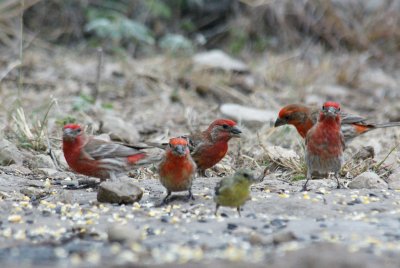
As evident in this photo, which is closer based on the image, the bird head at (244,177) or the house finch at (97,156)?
the bird head at (244,177)

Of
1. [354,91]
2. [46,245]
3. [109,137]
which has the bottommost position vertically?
[46,245]

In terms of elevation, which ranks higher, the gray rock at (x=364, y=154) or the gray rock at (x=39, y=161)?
the gray rock at (x=364, y=154)

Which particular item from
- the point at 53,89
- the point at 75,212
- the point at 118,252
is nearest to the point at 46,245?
the point at 118,252

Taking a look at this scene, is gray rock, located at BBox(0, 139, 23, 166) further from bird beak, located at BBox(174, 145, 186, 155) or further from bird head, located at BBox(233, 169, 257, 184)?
bird head, located at BBox(233, 169, 257, 184)

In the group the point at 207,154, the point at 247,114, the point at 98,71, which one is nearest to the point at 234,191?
the point at 207,154

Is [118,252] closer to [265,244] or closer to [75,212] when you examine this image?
[265,244]

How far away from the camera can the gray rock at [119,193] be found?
22.8 ft

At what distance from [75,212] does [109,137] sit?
3348mm

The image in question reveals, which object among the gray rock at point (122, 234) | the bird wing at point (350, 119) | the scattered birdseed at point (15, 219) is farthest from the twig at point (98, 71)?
the gray rock at point (122, 234)

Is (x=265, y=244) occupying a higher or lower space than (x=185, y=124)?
lower

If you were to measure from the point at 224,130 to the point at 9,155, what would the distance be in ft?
7.95

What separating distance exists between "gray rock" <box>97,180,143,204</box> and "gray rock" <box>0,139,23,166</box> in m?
2.17

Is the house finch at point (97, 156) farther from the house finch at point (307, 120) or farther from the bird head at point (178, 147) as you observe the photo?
the house finch at point (307, 120)

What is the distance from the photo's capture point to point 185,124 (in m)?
11.5
